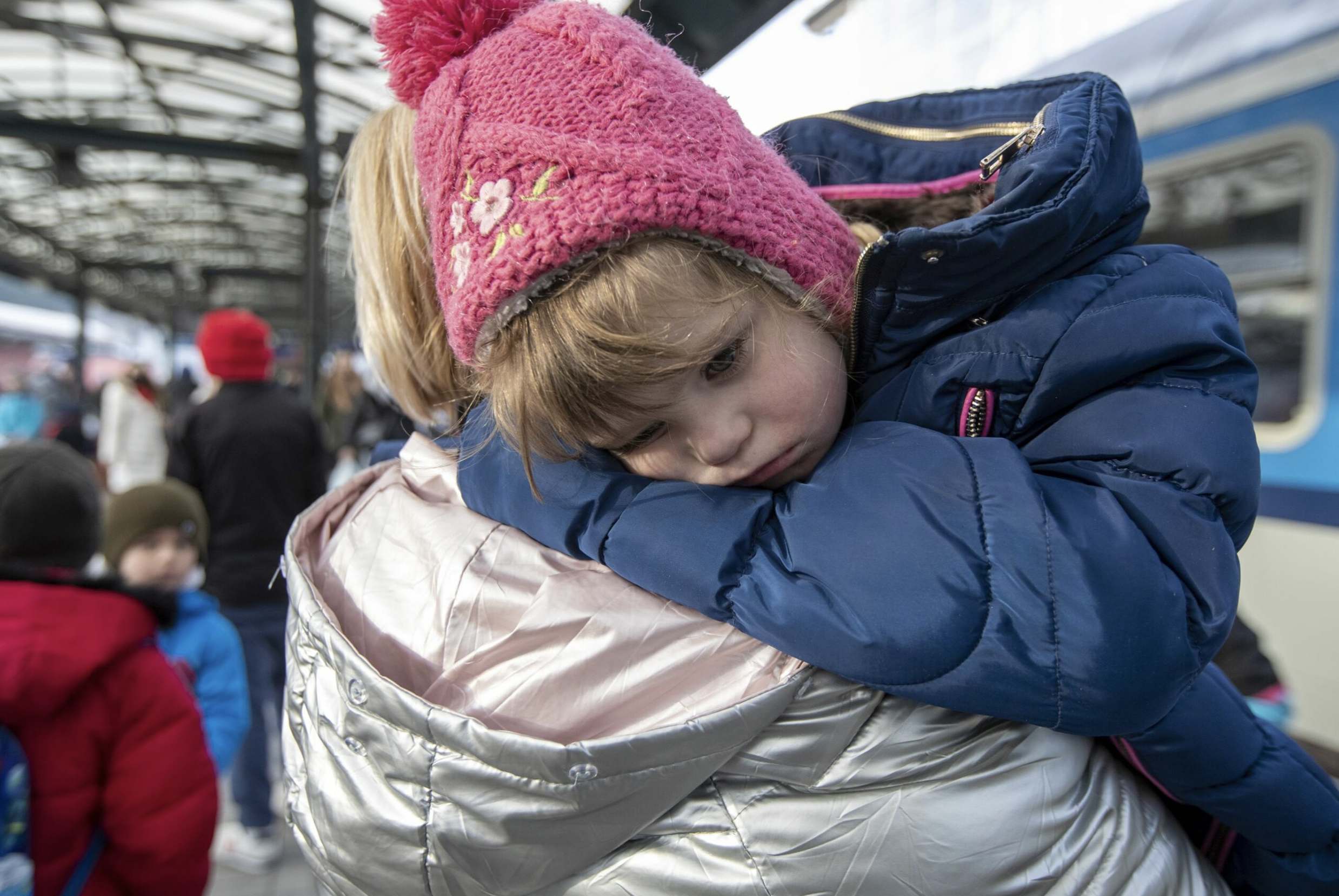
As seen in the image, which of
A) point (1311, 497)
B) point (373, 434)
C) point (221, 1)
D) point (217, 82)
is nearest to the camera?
point (1311, 497)

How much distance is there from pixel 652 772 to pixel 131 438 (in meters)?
5.74

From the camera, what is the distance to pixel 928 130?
1.04 metres

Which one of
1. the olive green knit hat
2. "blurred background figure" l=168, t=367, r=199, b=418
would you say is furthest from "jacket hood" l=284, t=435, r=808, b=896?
"blurred background figure" l=168, t=367, r=199, b=418

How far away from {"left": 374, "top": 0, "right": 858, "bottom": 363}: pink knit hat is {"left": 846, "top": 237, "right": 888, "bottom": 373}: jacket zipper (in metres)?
0.02

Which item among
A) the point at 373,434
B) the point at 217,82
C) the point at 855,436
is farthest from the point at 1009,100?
the point at 217,82

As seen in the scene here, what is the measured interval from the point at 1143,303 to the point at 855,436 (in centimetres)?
28

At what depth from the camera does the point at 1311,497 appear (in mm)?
2514

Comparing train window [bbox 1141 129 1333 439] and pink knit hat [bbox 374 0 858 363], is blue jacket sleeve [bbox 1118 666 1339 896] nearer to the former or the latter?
pink knit hat [bbox 374 0 858 363]

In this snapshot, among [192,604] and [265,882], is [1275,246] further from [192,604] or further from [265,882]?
[265,882]

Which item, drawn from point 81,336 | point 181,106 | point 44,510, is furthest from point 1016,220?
point 81,336

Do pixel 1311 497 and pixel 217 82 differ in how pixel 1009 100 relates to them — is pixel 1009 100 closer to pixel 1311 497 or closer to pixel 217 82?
pixel 1311 497

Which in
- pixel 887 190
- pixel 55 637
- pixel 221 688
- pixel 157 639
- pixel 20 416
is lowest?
pixel 20 416

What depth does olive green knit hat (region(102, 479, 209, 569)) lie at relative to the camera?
8.63ft

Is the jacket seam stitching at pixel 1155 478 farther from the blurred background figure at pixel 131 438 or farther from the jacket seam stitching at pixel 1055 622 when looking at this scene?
the blurred background figure at pixel 131 438
